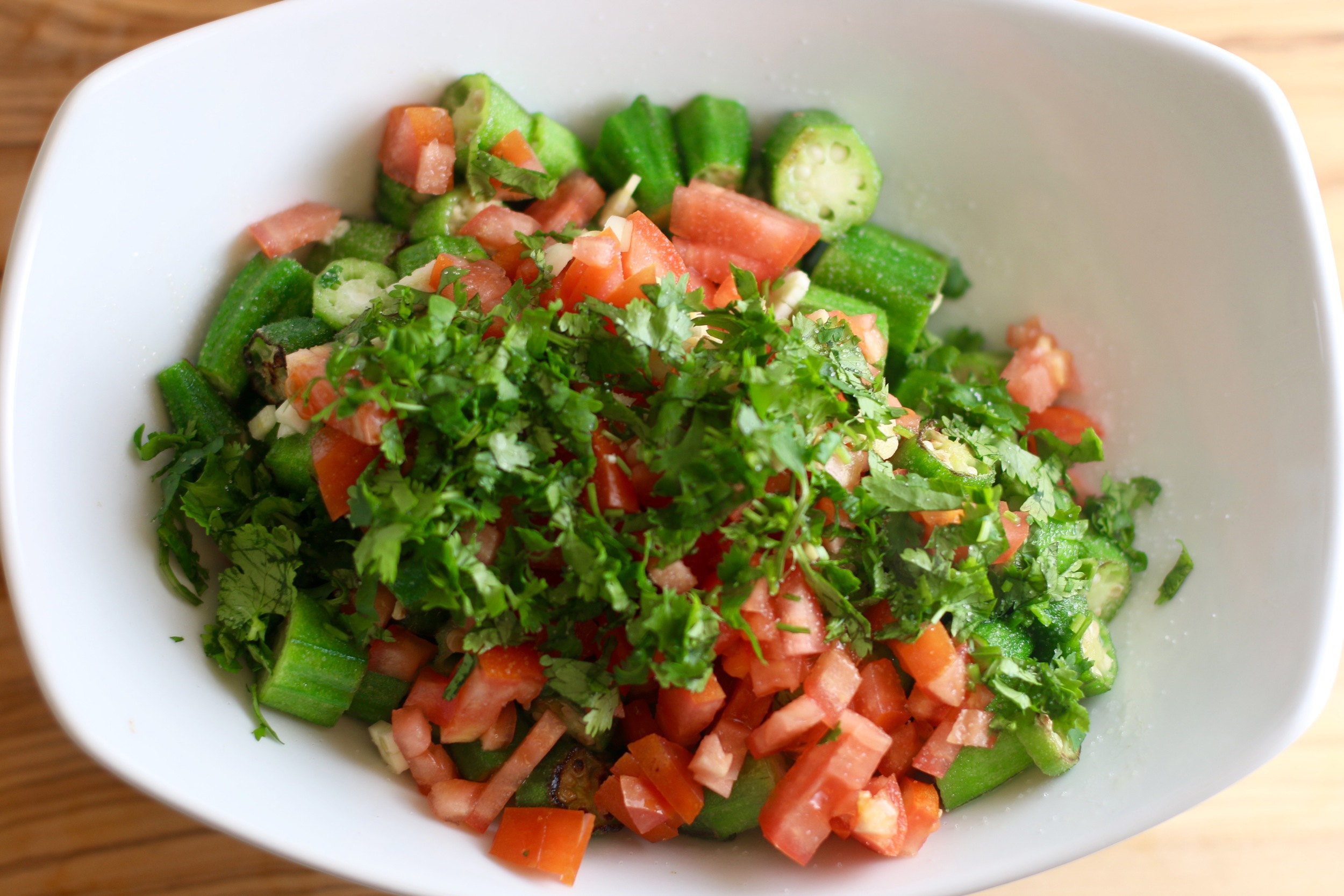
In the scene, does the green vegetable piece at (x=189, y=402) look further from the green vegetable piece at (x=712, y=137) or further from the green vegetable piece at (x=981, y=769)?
the green vegetable piece at (x=981, y=769)

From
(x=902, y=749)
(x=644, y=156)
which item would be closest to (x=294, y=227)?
(x=644, y=156)

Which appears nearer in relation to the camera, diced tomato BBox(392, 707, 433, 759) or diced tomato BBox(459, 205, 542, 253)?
diced tomato BBox(392, 707, 433, 759)

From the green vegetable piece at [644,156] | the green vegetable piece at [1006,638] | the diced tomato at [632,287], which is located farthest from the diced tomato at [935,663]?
the green vegetable piece at [644,156]

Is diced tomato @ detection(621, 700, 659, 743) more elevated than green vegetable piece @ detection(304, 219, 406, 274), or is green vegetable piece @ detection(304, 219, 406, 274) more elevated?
green vegetable piece @ detection(304, 219, 406, 274)

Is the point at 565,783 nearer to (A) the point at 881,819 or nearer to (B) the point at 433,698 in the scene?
(B) the point at 433,698

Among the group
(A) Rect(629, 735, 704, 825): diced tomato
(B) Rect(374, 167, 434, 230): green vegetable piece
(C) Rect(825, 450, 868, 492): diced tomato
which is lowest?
(A) Rect(629, 735, 704, 825): diced tomato

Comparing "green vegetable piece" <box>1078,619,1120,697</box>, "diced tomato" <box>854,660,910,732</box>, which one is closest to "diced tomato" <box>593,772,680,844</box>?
"diced tomato" <box>854,660,910,732</box>

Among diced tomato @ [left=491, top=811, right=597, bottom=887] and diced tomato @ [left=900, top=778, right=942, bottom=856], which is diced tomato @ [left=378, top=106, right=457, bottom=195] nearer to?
diced tomato @ [left=491, top=811, right=597, bottom=887]
